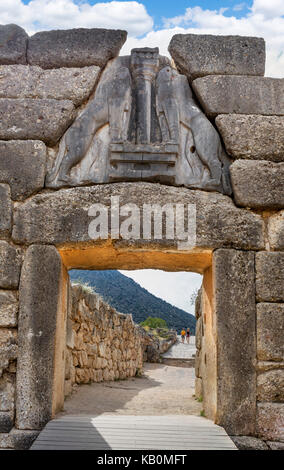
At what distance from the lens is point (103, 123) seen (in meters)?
4.50

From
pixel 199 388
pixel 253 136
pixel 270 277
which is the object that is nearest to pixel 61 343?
pixel 270 277

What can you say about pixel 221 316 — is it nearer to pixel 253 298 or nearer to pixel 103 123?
pixel 253 298

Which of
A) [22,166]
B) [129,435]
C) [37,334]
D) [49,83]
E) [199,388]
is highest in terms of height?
[49,83]

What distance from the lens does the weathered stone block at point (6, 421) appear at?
154 inches

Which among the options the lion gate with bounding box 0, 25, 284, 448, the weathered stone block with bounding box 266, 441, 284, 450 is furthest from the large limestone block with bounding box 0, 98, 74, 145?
the weathered stone block with bounding box 266, 441, 284, 450

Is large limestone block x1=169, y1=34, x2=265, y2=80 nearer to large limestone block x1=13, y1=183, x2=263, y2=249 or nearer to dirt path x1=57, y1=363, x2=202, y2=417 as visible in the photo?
large limestone block x1=13, y1=183, x2=263, y2=249

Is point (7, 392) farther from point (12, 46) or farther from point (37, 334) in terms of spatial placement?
point (12, 46)

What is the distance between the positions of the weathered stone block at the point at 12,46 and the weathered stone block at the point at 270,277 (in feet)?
9.17

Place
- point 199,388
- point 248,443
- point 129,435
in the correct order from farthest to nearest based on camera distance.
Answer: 1. point 199,388
2. point 248,443
3. point 129,435

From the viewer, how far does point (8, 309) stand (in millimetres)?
4074

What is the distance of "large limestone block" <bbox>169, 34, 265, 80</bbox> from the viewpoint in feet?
15.1

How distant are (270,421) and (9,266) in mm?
2378

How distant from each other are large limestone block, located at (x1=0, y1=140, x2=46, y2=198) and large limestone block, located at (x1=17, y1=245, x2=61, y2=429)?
53 cm
